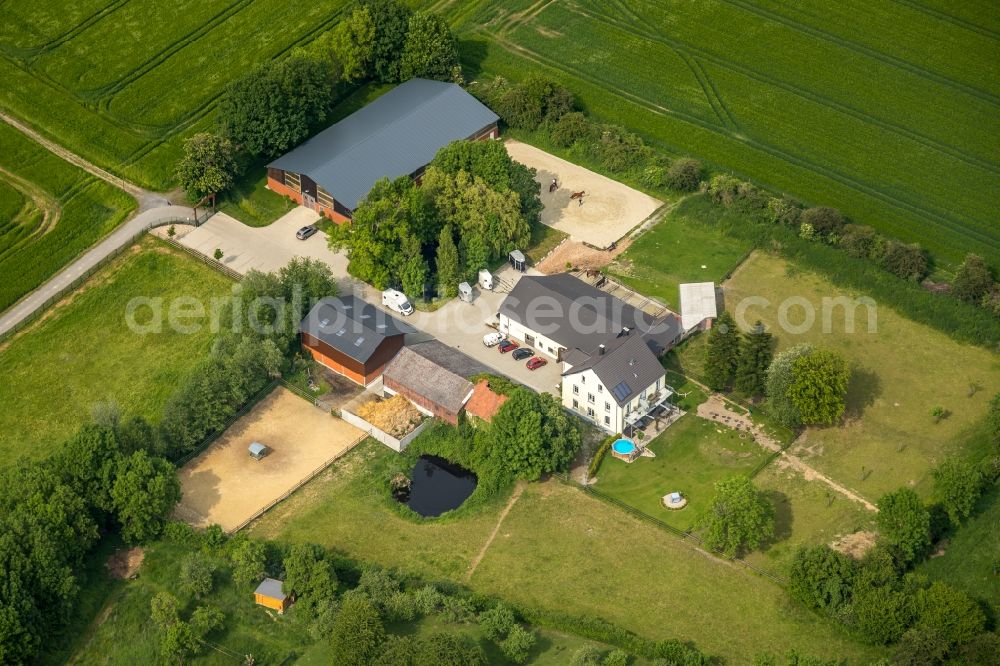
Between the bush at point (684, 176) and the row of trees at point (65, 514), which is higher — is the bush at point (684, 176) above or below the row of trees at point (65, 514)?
above

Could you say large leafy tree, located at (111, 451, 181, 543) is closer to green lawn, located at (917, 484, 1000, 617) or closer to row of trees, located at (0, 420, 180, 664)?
row of trees, located at (0, 420, 180, 664)

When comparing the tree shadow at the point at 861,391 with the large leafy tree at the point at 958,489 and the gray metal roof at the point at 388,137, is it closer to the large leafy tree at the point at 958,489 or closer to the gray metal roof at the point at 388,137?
the large leafy tree at the point at 958,489

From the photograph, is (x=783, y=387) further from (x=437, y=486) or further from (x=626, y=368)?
(x=437, y=486)

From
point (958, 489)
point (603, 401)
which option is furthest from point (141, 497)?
point (958, 489)

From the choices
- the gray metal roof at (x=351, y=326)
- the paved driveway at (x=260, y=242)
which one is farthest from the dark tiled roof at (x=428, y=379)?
the paved driveway at (x=260, y=242)

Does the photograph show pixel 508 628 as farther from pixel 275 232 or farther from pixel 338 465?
pixel 275 232

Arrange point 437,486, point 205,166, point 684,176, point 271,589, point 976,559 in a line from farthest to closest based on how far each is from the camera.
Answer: point 684,176
point 205,166
point 437,486
point 976,559
point 271,589
